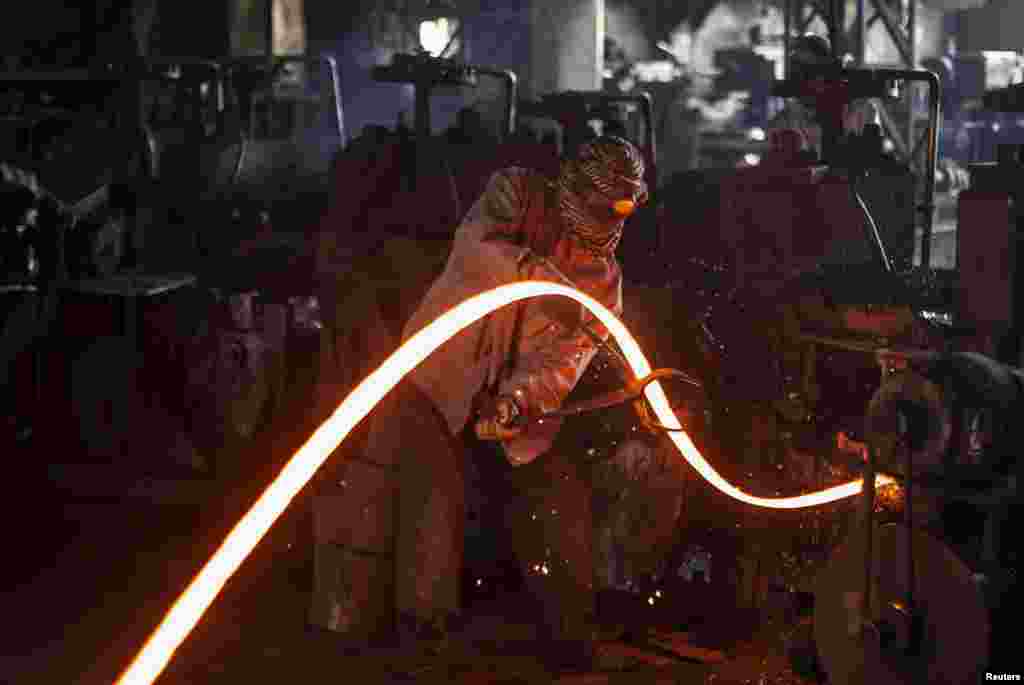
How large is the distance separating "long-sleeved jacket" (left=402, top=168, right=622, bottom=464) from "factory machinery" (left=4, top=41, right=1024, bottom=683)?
0.47 m

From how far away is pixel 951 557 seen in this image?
5.20m

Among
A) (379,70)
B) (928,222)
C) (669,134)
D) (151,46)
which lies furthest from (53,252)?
(669,134)

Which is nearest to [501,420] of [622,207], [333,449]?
[333,449]

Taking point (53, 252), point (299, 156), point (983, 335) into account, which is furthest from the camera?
point (299, 156)

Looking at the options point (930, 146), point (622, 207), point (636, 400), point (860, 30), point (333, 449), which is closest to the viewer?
point (333, 449)

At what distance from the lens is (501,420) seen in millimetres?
6121

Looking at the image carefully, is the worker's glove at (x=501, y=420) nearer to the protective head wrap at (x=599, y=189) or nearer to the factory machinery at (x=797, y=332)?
the factory machinery at (x=797, y=332)

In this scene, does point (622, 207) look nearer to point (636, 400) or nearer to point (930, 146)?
point (636, 400)

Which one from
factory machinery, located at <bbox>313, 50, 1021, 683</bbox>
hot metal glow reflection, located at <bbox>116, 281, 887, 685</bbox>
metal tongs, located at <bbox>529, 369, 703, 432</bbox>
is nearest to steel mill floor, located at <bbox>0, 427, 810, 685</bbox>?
factory machinery, located at <bbox>313, 50, 1021, 683</bbox>

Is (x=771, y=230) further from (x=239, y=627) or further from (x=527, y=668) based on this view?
(x=239, y=627)

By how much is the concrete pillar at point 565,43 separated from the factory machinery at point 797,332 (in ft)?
18.4

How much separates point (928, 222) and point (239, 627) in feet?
13.3

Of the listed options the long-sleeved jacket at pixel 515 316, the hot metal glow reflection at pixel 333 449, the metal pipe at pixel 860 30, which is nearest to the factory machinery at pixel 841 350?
the hot metal glow reflection at pixel 333 449

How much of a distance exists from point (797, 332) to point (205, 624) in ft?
9.66
